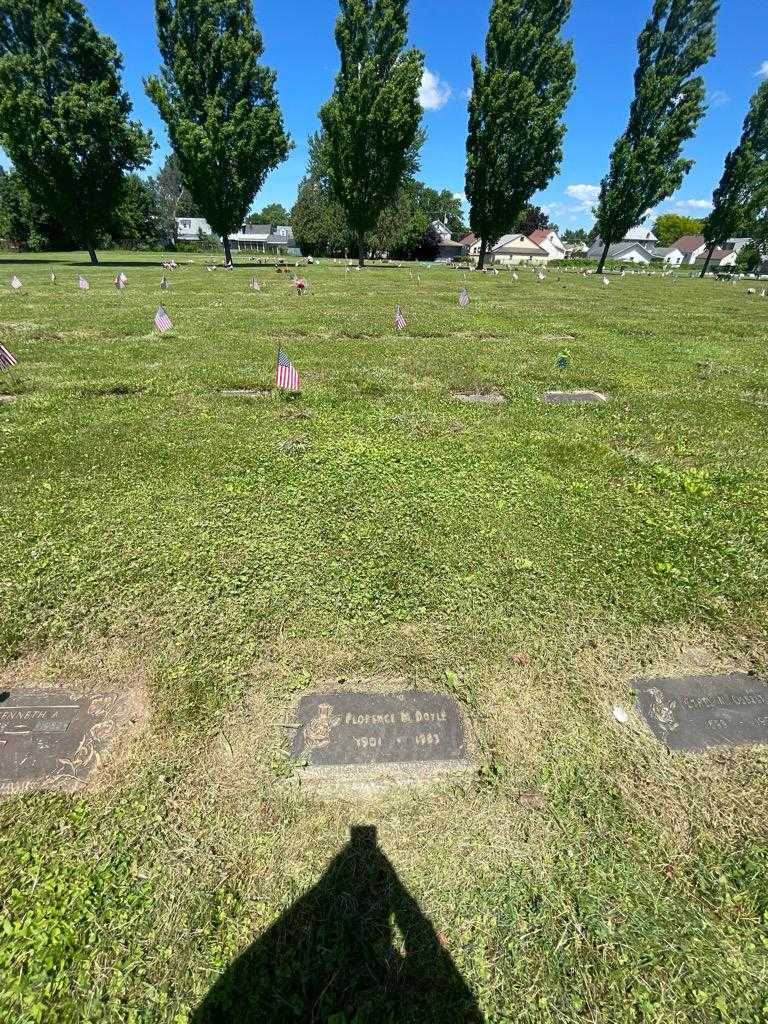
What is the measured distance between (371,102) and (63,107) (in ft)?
62.4

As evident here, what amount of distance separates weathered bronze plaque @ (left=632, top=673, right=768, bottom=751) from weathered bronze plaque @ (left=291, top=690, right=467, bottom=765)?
1220 millimetres

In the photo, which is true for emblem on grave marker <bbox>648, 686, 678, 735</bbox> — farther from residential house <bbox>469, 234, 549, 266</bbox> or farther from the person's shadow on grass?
residential house <bbox>469, 234, 549, 266</bbox>

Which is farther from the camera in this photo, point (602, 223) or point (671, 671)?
point (602, 223)

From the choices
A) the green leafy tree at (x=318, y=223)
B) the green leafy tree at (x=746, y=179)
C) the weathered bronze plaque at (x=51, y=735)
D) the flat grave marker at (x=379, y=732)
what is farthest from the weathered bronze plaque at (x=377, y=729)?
the green leafy tree at (x=318, y=223)

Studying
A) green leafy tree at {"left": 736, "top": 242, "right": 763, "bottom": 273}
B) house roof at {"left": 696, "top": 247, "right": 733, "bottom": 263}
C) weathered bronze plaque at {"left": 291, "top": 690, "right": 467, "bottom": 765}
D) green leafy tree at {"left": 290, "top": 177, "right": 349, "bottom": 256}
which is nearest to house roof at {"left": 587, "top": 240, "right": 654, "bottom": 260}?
house roof at {"left": 696, "top": 247, "right": 733, "bottom": 263}

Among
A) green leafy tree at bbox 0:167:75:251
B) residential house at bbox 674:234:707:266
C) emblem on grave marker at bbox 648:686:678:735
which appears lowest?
emblem on grave marker at bbox 648:686:678:735

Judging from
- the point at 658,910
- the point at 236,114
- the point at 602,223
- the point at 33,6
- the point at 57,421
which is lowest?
the point at 658,910

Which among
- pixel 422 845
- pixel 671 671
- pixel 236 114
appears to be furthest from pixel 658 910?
pixel 236 114

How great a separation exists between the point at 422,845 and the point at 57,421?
23.2 ft

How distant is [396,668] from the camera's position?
311 cm

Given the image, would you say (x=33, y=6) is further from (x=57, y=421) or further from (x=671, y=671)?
(x=671, y=671)

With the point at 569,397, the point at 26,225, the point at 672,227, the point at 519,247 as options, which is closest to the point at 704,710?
the point at 569,397

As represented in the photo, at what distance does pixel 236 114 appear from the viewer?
97.5 ft

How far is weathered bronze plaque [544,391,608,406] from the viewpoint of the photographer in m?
7.95
